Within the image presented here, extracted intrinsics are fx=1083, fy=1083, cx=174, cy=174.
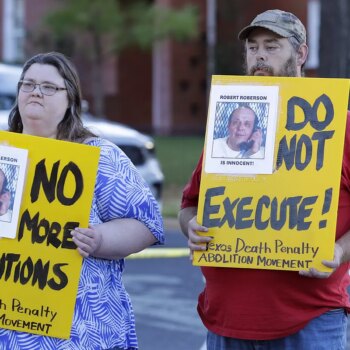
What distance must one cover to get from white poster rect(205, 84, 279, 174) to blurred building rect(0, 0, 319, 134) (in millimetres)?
27444

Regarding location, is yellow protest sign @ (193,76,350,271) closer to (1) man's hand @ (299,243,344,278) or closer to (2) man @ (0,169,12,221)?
(1) man's hand @ (299,243,344,278)

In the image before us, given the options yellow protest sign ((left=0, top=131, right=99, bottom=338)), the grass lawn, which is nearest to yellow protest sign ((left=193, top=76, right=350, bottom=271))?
yellow protest sign ((left=0, top=131, right=99, bottom=338))

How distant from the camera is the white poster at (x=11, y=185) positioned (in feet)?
12.6

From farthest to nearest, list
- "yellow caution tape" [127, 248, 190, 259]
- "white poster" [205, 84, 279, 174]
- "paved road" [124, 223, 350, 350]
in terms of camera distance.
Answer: "yellow caution tape" [127, 248, 190, 259]
"paved road" [124, 223, 350, 350]
"white poster" [205, 84, 279, 174]

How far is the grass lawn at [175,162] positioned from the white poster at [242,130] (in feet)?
36.2

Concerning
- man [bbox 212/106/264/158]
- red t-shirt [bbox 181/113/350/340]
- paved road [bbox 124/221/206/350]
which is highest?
man [bbox 212/106/264/158]

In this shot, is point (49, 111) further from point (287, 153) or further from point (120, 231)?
point (287, 153)

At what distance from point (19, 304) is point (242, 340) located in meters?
0.80

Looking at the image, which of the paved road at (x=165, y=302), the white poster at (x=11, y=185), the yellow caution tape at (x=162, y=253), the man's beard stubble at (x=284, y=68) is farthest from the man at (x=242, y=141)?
the yellow caution tape at (x=162, y=253)

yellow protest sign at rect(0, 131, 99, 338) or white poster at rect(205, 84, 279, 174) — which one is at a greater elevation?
white poster at rect(205, 84, 279, 174)

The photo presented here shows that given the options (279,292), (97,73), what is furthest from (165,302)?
(97,73)

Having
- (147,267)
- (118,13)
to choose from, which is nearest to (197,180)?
(147,267)

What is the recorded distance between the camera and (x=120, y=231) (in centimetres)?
386

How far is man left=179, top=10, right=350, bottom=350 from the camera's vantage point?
3.79 metres
